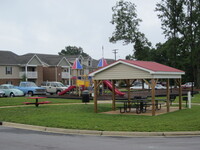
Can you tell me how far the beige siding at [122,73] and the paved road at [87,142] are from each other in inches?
279

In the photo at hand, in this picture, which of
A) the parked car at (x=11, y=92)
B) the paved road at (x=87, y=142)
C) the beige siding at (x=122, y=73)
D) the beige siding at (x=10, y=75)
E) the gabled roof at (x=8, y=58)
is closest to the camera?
the paved road at (x=87, y=142)

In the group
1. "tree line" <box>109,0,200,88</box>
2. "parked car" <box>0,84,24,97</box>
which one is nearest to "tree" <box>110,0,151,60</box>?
"tree line" <box>109,0,200,88</box>

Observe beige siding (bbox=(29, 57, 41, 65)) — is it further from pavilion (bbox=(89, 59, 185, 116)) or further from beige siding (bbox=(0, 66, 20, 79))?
pavilion (bbox=(89, 59, 185, 116))

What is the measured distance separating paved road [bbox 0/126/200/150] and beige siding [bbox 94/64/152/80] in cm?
708

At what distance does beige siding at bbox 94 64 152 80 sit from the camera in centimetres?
1836

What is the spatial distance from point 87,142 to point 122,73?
893 cm

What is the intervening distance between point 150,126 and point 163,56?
235 ft

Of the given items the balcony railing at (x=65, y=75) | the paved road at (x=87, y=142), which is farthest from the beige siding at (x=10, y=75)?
the paved road at (x=87, y=142)

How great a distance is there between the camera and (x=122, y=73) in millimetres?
19203

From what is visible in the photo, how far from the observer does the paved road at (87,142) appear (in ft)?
32.3

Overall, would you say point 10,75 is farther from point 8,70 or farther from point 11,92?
point 11,92

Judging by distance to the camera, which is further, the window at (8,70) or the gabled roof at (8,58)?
the window at (8,70)

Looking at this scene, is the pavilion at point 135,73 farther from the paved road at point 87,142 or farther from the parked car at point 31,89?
the parked car at point 31,89

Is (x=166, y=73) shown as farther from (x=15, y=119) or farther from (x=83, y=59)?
(x=83, y=59)
